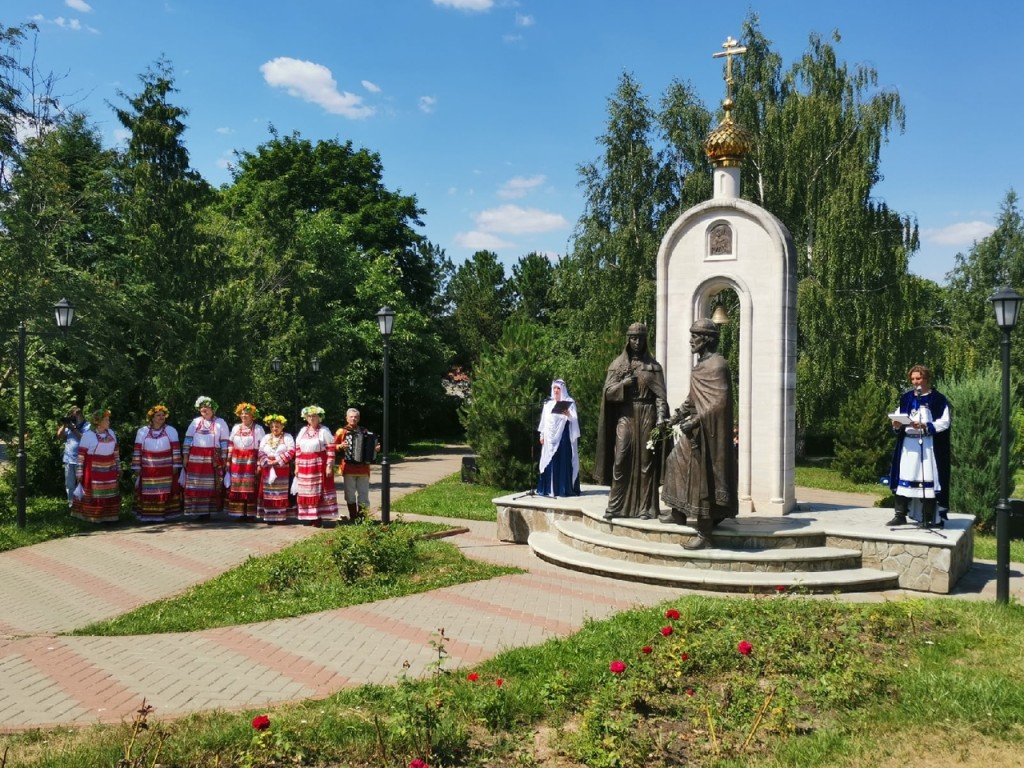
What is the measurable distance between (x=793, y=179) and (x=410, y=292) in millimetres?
17200

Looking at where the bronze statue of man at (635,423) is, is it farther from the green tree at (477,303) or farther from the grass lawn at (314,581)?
the green tree at (477,303)

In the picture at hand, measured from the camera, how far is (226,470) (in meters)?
12.9

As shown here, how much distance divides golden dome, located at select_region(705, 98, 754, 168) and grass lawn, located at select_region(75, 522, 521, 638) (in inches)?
256

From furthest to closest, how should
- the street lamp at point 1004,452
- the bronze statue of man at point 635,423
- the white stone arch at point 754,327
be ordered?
the white stone arch at point 754,327
the bronze statue of man at point 635,423
the street lamp at point 1004,452

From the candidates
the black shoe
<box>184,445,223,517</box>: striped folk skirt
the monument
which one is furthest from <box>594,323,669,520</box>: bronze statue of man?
<box>184,445,223,517</box>: striped folk skirt

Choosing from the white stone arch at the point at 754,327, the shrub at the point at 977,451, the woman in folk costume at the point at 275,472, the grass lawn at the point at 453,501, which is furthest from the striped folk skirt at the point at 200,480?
the shrub at the point at 977,451

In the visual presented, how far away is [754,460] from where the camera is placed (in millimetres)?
10508

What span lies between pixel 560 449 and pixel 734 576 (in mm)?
4376

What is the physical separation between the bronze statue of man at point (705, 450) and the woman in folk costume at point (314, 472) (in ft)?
19.2

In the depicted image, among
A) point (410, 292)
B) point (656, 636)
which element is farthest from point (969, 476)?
point (410, 292)

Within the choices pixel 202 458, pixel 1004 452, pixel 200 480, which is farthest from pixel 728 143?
pixel 200 480

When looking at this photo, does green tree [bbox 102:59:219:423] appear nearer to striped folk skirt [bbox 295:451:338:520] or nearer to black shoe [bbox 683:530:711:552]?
striped folk skirt [bbox 295:451:338:520]

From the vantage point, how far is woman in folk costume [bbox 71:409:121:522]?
12211 millimetres

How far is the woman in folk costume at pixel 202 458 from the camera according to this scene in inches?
501
